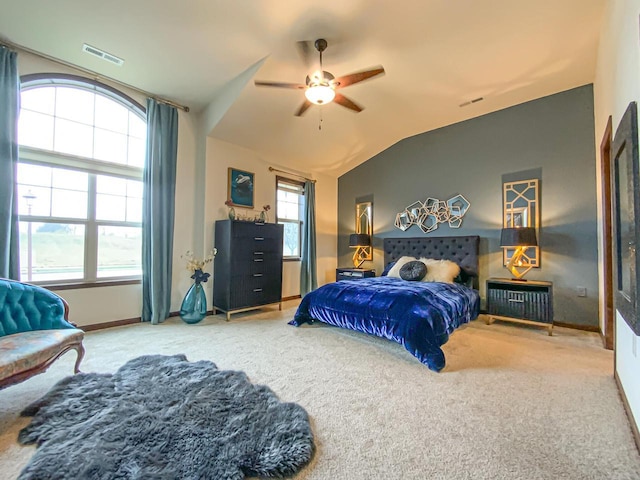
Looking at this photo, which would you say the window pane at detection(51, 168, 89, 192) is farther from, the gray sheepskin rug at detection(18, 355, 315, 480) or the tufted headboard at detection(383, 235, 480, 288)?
the tufted headboard at detection(383, 235, 480, 288)

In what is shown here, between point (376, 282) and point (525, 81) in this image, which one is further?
point (376, 282)

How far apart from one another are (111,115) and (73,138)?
23.6 inches

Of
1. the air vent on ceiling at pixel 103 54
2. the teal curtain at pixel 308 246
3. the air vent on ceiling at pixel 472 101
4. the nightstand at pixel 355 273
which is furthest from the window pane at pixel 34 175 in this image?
the air vent on ceiling at pixel 472 101

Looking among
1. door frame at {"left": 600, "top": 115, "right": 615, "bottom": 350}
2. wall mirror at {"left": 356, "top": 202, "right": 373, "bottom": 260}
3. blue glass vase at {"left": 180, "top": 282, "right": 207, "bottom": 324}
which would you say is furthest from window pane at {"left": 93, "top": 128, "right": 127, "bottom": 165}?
door frame at {"left": 600, "top": 115, "right": 615, "bottom": 350}

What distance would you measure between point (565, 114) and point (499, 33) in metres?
1.81

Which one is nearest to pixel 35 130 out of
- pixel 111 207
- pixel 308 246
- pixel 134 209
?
pixel 111 207

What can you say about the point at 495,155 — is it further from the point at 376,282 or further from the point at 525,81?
the point at 376,282

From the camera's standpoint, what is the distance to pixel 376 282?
4.00 meters

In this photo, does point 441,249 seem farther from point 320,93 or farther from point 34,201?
point 34,201

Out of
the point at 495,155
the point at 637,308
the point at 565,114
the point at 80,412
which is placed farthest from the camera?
the point at 495,155

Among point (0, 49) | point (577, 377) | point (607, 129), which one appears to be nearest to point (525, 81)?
point (607, 129)

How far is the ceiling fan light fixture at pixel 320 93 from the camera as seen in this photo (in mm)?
2771

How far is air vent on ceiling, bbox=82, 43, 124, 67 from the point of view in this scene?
3109mm

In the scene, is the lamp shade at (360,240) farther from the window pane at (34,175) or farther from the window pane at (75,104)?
the window pane at (34,175)
